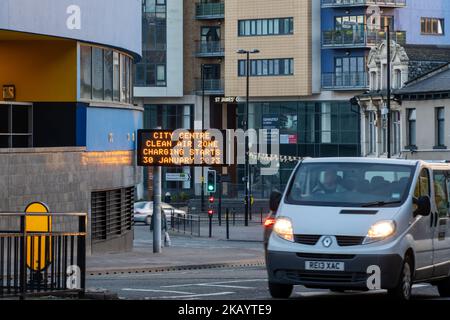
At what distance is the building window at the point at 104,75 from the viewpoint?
38.6 metres

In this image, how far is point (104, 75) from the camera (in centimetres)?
4038

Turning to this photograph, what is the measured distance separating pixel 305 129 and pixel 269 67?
5397 millimetres

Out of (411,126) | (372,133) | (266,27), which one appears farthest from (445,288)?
(266,27)

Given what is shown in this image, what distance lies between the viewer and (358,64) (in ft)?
317

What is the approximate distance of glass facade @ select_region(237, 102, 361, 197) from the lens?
321 feet

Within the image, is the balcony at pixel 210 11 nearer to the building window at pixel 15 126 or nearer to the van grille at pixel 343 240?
the building window at pixel 15 126

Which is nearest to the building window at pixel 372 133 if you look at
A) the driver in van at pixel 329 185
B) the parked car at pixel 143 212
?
the parked car at pixel 143 212

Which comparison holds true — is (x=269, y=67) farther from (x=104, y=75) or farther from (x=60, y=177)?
(x=60, y=177)

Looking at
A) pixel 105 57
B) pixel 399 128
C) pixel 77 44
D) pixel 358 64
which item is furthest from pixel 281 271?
pixel 358 64

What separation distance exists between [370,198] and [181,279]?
30.2 ft

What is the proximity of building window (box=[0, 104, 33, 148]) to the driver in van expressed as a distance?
20465mm

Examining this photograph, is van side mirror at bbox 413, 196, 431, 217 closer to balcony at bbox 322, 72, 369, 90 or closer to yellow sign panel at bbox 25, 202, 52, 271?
yellow sign panel at bbox 25, 202, 52, 271

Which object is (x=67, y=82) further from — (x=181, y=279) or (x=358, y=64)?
(x=358, y=64)

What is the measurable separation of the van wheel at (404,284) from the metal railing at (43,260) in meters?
4.05
